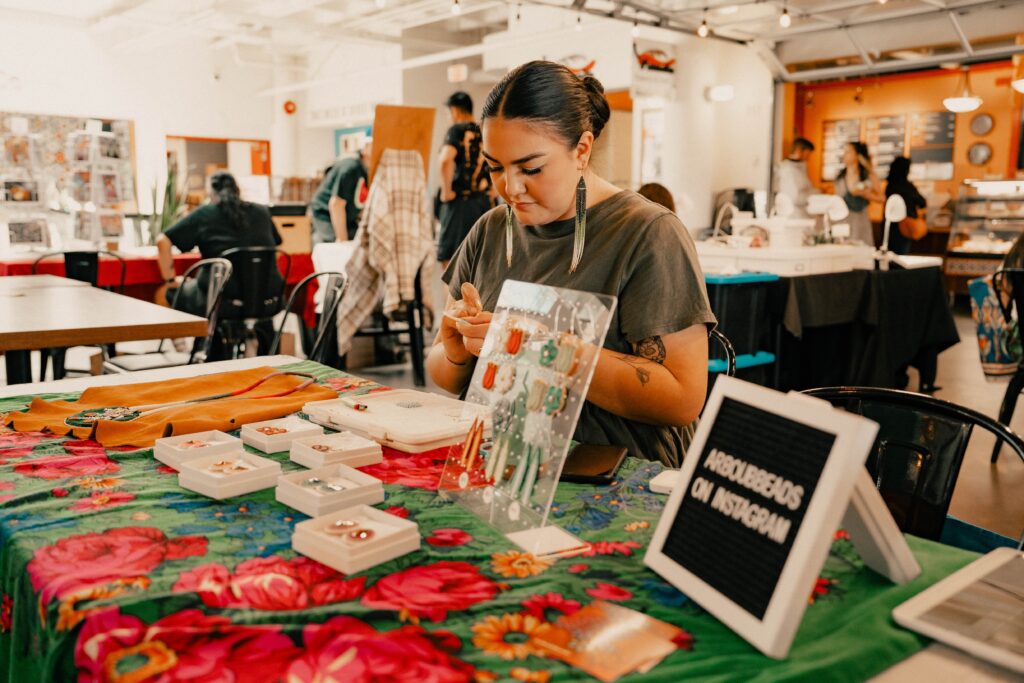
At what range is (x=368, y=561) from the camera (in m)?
0.96

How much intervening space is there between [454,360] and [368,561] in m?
0.77

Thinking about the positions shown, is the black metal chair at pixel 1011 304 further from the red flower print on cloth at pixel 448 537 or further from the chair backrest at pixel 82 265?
the chair backrest at pixel 82 265

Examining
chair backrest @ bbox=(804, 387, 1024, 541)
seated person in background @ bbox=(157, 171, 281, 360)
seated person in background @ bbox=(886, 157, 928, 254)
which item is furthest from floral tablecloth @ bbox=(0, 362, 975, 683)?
seated person in background @ bbox=(886, 157, 928, 254)

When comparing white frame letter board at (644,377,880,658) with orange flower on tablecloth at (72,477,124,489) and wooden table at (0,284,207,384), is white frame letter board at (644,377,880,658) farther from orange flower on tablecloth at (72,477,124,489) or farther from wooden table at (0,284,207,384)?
wooden table at (0,284,207,384)

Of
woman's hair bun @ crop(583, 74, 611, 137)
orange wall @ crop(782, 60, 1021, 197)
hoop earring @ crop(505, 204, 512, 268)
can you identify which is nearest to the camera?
woman's hair bun @ crop(583, 74, 611, 137)

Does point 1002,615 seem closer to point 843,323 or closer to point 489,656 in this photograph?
point 489,656

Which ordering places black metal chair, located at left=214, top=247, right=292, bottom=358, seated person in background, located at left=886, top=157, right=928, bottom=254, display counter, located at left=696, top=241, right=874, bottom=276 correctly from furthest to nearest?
1. seated person in background, located at left=886, top=157, right=928, bottom=254
2. black metal chair, located at left=214, top=247, right=292, bottom=358
3. display counter, located at left=696, top=241, right=874, bottom=276

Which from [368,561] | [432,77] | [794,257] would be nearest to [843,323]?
[794,257]

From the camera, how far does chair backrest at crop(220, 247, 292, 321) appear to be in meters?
4.93

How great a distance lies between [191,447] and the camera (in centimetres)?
137

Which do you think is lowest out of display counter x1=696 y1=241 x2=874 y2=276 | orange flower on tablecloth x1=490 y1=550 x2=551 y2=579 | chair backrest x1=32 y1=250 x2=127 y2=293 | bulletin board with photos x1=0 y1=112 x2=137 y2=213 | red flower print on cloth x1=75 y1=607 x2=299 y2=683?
red flower print on cloth x1=75 y1=607 x2=299 y2=683

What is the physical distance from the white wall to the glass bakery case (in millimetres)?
9559

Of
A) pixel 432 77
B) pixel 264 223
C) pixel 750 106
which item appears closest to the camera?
pixel 264 223

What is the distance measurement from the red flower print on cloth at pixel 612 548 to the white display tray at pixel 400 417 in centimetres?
31
